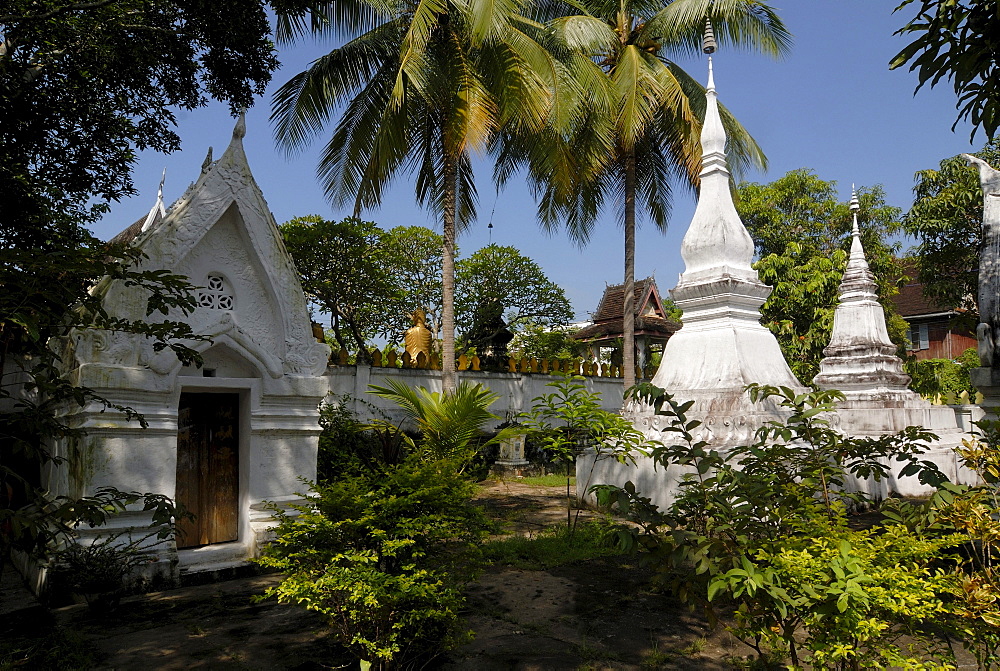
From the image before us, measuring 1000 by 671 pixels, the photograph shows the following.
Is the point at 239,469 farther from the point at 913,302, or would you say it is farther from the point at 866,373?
the point at 913,302

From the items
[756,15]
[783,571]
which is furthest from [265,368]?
[756,15]

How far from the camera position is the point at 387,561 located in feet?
11.5

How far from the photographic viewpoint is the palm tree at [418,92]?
9812 mm

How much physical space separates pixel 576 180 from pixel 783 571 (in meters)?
10.5

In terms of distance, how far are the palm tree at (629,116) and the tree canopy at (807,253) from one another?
451 cm

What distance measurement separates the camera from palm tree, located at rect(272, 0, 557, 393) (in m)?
9.81

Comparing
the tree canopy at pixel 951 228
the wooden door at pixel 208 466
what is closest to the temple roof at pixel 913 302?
the tree canopy at pixel 951 228

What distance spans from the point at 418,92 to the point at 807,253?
13079 mm

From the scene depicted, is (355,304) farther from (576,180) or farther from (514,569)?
(514,569)

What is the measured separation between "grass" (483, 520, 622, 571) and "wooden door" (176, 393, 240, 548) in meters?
2.46

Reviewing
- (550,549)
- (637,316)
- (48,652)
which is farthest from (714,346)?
(637,316)

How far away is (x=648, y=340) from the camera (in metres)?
22.8

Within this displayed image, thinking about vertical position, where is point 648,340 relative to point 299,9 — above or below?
below

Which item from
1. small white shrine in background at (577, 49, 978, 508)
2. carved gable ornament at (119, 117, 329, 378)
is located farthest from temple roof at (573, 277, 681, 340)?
carved gable ornament at (119, 117, 329, 378)
